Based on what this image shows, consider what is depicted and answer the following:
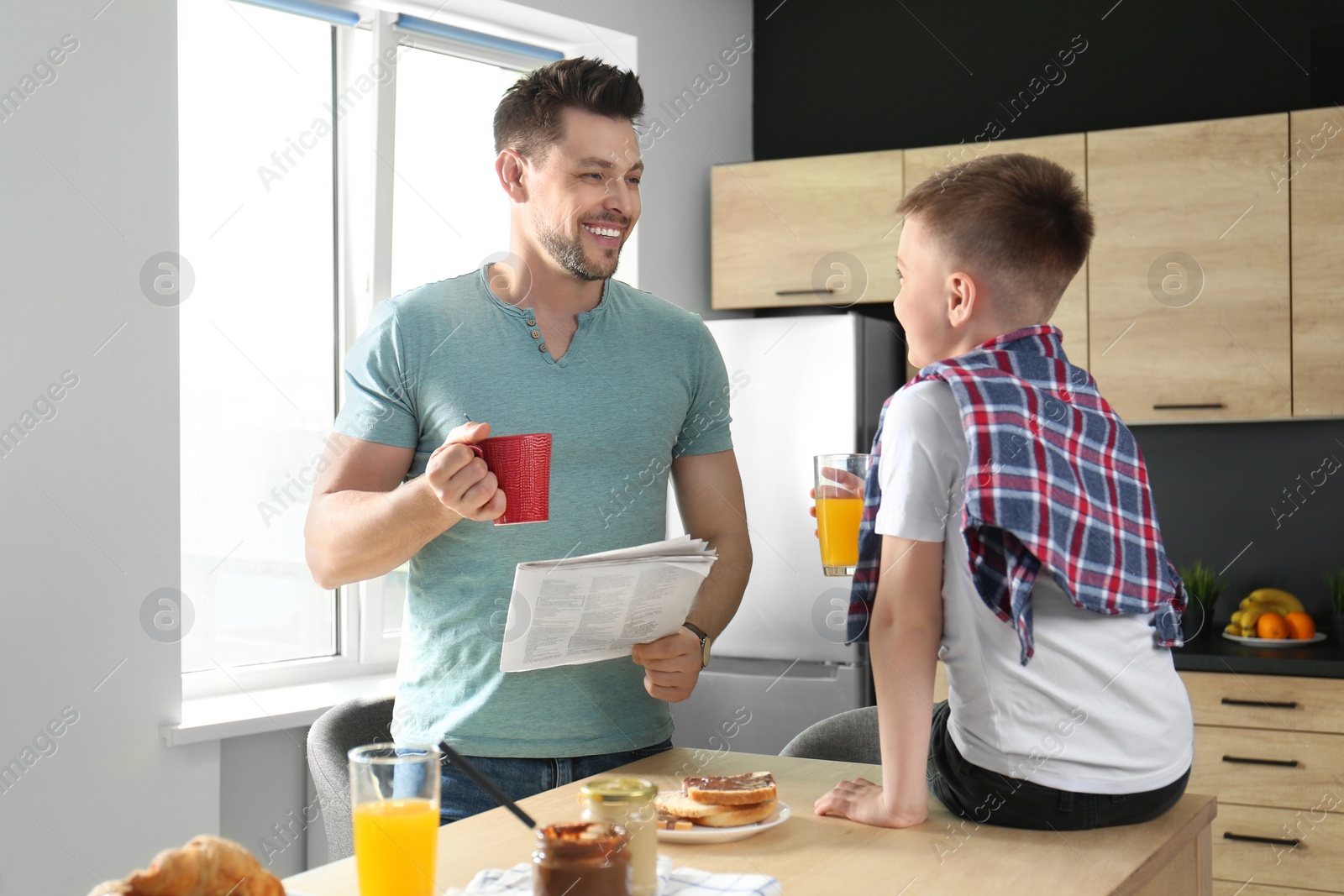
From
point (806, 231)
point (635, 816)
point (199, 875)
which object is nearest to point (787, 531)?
point (806, 231)

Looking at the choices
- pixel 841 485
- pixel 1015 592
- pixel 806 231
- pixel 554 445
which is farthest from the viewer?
pixel 806 231

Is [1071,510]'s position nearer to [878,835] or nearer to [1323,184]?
[878,835]

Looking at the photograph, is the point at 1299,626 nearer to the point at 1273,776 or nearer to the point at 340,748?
the point at 1273,776

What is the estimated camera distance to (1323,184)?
3.24 meters

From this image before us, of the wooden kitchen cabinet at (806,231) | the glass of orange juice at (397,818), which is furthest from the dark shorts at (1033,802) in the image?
the wooden kitchen cabinet at (806,231)

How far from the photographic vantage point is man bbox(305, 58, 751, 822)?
1.70 meters

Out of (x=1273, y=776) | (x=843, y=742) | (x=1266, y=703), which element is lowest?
(x=1273, y=776)

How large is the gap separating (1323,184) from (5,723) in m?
3.37

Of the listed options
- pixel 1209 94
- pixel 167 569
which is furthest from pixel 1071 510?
pixel 1209 94

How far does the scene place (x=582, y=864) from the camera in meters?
0.99

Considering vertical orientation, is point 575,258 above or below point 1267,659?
above

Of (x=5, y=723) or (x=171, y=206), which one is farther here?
(x=171, y=206)

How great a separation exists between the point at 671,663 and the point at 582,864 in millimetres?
699

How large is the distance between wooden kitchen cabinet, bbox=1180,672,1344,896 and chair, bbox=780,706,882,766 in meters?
1.30
